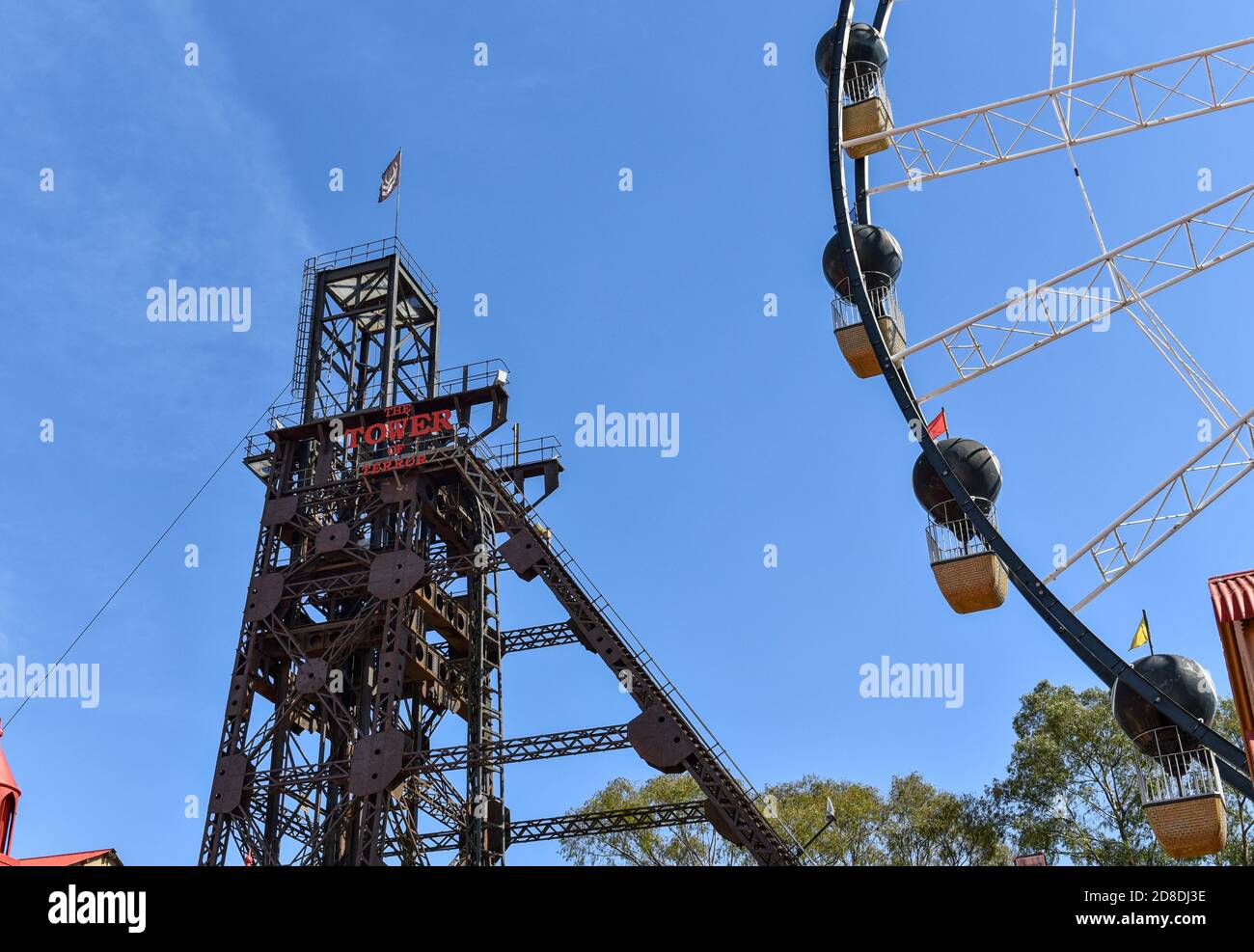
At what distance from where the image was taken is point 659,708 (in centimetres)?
3088

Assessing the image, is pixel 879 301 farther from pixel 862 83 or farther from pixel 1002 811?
pixel 1002 811

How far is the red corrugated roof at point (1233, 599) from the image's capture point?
16984 millimetres

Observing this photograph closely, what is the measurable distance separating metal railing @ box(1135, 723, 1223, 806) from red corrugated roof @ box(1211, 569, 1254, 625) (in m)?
1.51

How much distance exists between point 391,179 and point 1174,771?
32.2 metres

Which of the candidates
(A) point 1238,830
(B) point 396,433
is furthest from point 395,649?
(A) point 1238,830

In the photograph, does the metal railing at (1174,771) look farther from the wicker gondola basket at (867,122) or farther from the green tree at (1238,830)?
the green tree at (1238,830)

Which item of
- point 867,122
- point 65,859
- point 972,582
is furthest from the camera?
point 65,859

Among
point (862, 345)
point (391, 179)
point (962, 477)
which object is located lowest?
point (962, 477)

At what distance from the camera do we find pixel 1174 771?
1673 centimetres

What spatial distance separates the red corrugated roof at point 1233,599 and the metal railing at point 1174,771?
151cm

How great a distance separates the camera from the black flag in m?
42.8
